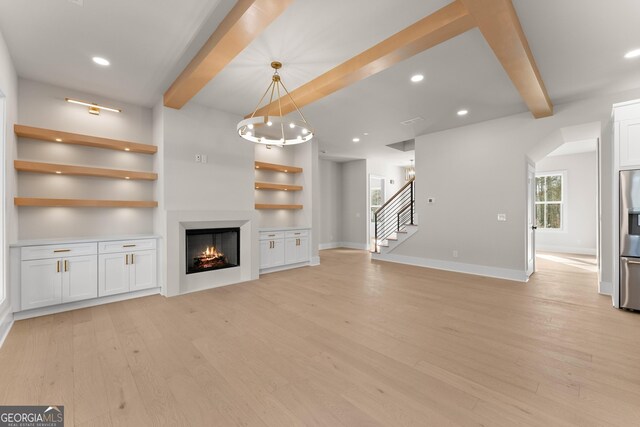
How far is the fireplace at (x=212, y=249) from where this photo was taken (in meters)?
4.68

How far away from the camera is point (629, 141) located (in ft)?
11.7

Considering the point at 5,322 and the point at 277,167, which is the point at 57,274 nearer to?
the point at 5,322

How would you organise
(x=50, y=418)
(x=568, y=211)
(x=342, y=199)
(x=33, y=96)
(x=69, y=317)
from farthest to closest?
1. (x=342, y=199)
2. (x=568, y=211)
3. (x=33, y=96)
4. (x=69, y=317)
5. (x=50, y=418)

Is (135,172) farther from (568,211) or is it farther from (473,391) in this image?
(568,211)

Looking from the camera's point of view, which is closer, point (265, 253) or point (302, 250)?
point (265, 253)

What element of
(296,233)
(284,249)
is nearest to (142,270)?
(284,249)

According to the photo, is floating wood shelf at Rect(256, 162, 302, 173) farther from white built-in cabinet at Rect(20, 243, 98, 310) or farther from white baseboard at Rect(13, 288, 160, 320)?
white built-in cabinet at Rect(20, 243, 98, 310)

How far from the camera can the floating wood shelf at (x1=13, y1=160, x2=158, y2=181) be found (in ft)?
11.5

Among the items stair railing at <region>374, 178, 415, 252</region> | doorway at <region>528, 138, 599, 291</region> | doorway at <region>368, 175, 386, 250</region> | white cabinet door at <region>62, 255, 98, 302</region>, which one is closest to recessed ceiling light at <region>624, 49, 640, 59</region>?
stair railing at <region>374, 178, 415, 252</region>

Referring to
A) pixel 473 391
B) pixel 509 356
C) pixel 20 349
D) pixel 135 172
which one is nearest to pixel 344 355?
pixel 473 391

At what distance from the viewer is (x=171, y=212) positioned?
4.27 meters

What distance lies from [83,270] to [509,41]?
18.5 feet

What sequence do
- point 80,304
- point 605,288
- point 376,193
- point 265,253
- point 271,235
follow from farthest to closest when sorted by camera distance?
point 376,193
point 271,235
point 265,253
point 605,288
point 80,304

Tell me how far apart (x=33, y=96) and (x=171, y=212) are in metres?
2.34
